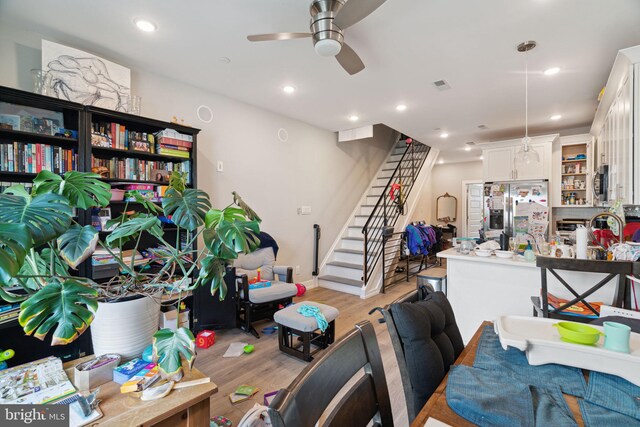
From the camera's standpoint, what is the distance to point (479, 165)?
25.7 ft

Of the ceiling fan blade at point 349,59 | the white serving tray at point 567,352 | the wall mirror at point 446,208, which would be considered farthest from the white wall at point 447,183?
the white serving tray at point 567,352

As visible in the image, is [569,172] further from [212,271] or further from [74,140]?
[74,140]

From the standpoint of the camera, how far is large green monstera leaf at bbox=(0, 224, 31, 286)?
69 centimetres

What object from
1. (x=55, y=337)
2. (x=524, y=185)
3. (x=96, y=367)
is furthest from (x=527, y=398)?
(x=524, y=185)

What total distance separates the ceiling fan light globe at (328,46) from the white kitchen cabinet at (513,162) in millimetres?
3983

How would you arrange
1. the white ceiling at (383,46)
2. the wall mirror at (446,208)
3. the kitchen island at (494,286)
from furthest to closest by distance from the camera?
the wall mirror at (446,208)
the kitchen island at (494,286)
the white ceiling at (383,46)

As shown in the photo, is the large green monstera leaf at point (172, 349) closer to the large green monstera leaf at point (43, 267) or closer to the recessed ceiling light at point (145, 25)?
the large green monstera leaf at point (43, 267)

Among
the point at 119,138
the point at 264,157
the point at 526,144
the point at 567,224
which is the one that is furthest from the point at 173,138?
the point at 567,224

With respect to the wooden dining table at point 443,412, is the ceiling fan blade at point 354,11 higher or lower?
higher

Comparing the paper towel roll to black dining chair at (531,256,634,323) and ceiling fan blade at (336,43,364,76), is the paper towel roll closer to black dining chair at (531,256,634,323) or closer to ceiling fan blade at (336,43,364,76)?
black dining chair at (531,256,634,323)

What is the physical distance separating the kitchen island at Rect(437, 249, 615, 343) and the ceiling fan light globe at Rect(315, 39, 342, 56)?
2.12m

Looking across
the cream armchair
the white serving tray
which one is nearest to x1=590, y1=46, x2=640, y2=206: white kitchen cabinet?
the white serving tray

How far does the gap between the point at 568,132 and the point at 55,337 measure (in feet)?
23.0

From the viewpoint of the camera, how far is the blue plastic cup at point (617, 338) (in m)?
0.99
